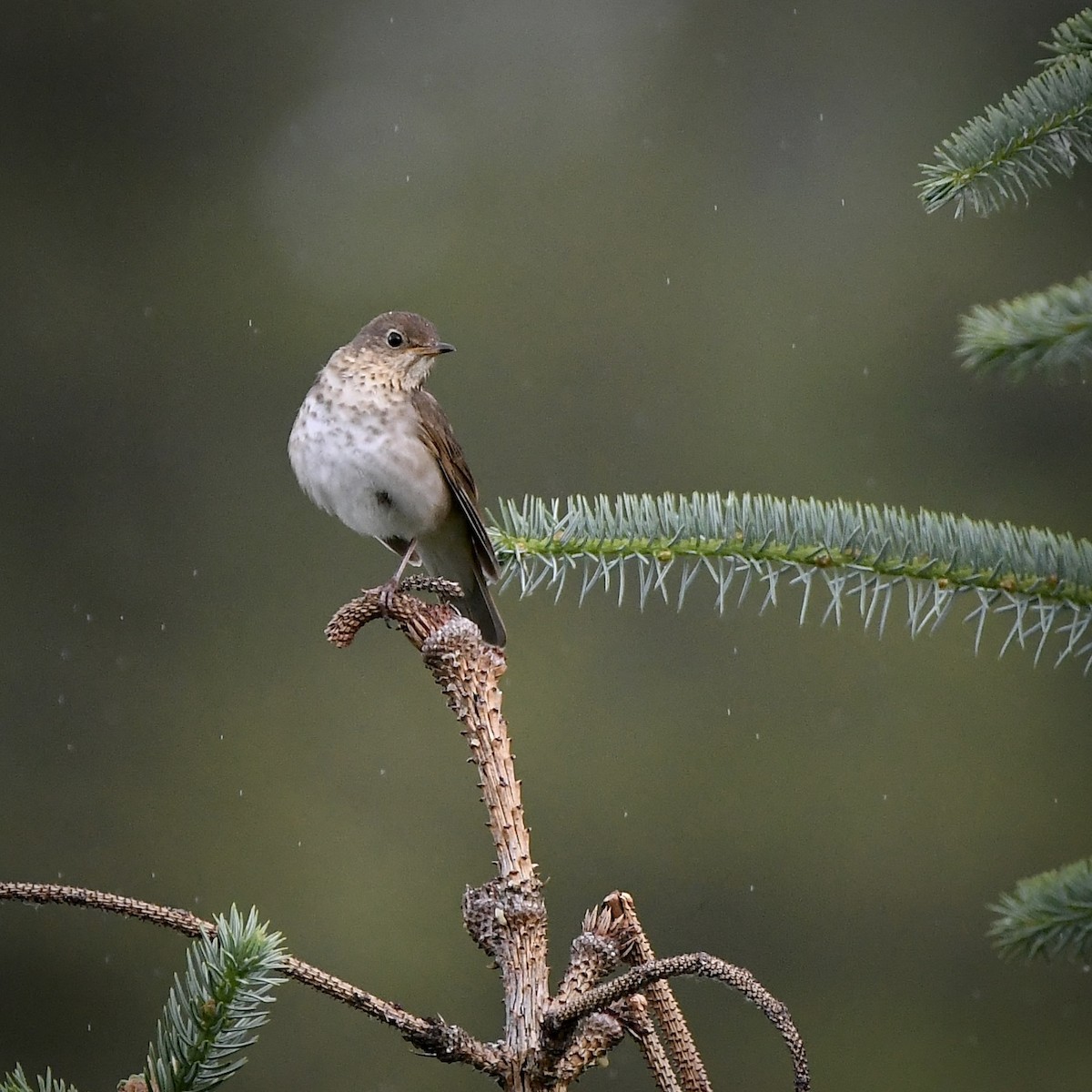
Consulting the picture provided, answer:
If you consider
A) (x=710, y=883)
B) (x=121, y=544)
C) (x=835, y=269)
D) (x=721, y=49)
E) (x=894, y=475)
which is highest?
(x=721, y=49)

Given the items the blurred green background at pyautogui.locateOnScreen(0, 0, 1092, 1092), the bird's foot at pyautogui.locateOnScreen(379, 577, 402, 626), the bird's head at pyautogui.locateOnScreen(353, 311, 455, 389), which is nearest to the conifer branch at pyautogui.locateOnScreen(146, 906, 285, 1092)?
the bird's foot at pyautogui.locateOnScreen(379, 577, 402, 626)

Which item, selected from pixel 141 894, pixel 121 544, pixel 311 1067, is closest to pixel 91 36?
pixel 121 544

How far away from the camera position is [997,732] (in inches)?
282

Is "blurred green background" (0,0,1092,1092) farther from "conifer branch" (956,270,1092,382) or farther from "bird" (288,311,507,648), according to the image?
"conifer branch" (956,270,1092,382)

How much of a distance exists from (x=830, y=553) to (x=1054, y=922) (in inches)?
23.9

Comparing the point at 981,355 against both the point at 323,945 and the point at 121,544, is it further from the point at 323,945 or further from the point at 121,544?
the point at 121,544

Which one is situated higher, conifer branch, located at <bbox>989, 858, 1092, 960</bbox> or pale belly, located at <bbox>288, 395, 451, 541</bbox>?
pale belly, located at <bbox>288, 395, 451, 541</bbox>

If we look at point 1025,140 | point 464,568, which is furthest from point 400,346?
point 1025,140

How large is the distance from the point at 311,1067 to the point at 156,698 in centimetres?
178

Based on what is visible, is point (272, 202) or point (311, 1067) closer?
point (311, 1067)

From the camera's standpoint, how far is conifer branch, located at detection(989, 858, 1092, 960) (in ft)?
2.97

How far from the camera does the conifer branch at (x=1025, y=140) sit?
1.29 metres

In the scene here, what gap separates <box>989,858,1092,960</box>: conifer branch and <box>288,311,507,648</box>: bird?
216 centimetres

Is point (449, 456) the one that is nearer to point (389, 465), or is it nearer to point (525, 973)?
point (389, 465)
